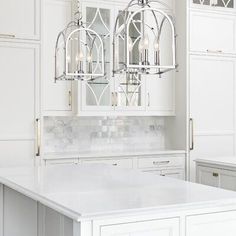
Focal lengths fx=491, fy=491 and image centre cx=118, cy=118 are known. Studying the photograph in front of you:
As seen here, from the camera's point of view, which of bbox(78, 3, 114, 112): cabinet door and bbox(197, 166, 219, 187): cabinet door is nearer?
bbox(197, 166, 219, 187): cabinet door

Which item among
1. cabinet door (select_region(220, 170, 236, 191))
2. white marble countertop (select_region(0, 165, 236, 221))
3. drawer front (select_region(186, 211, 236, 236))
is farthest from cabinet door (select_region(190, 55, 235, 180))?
drawer front (select_region(186, 211, 236, 236))

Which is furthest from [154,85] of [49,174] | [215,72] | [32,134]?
[49,174]

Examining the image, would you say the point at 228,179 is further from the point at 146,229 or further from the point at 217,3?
the point at 217,3

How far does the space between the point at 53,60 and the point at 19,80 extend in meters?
0.51

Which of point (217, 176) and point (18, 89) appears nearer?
point (217, 176)

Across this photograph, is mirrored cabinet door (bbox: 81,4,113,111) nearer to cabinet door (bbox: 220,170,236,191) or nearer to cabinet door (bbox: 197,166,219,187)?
cabinet door (bbox: 197,166,219,187)

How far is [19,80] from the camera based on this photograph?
4.48m

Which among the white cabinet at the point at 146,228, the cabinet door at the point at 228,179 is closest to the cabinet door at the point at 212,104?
the cabinet door at the point at 228,179

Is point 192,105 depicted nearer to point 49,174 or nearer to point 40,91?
point 40,91

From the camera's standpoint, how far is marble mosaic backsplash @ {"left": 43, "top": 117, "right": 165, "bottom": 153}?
16.9 feet

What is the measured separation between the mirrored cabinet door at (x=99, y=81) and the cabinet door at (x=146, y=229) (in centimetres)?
276

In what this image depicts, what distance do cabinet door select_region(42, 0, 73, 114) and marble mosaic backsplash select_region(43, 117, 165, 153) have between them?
1.11 ft

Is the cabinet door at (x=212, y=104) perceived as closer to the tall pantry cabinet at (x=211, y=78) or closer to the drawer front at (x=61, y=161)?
the tall pantry cabinet at (x=211, y=78)

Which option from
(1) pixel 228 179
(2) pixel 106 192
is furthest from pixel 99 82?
(2) pixel 106 192
